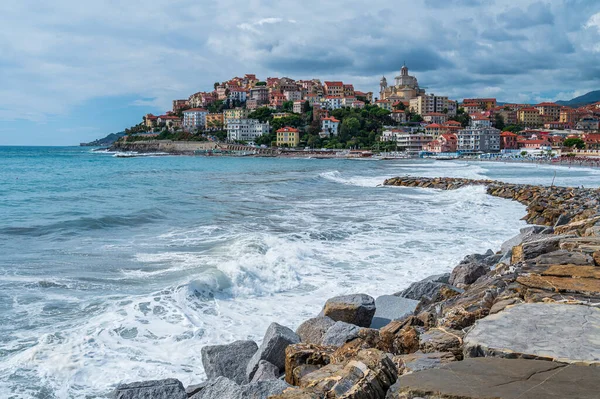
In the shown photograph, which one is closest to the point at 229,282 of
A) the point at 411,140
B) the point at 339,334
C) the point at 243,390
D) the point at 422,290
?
the point at 422,290

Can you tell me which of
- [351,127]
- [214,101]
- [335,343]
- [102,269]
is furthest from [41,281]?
[214,101]

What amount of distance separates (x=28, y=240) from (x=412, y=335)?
1308cm

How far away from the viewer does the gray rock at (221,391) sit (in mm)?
4207

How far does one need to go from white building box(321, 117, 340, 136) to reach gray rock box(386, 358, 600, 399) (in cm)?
12695

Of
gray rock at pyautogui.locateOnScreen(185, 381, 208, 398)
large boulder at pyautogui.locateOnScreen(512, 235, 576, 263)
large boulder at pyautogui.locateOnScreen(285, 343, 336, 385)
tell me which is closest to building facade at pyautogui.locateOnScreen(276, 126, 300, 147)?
large boulder at pyautogui.locateOnScreen(512, 235, 576, 263)

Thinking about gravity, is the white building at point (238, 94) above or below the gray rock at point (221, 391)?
above

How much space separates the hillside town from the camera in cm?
10912

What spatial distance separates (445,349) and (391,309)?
3.22 metres

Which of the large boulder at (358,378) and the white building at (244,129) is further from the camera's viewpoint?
the white building at (244,129)

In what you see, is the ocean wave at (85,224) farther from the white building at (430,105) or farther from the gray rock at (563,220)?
the white building at (430,105)

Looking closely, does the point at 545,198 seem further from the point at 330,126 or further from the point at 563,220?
the point at 330,126

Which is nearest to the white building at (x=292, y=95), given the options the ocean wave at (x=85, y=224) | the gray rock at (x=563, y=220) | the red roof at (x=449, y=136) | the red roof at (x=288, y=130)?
the red roof at (x=288, y=130)

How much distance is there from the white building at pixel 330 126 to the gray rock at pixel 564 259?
123 metres

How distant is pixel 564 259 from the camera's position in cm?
699
